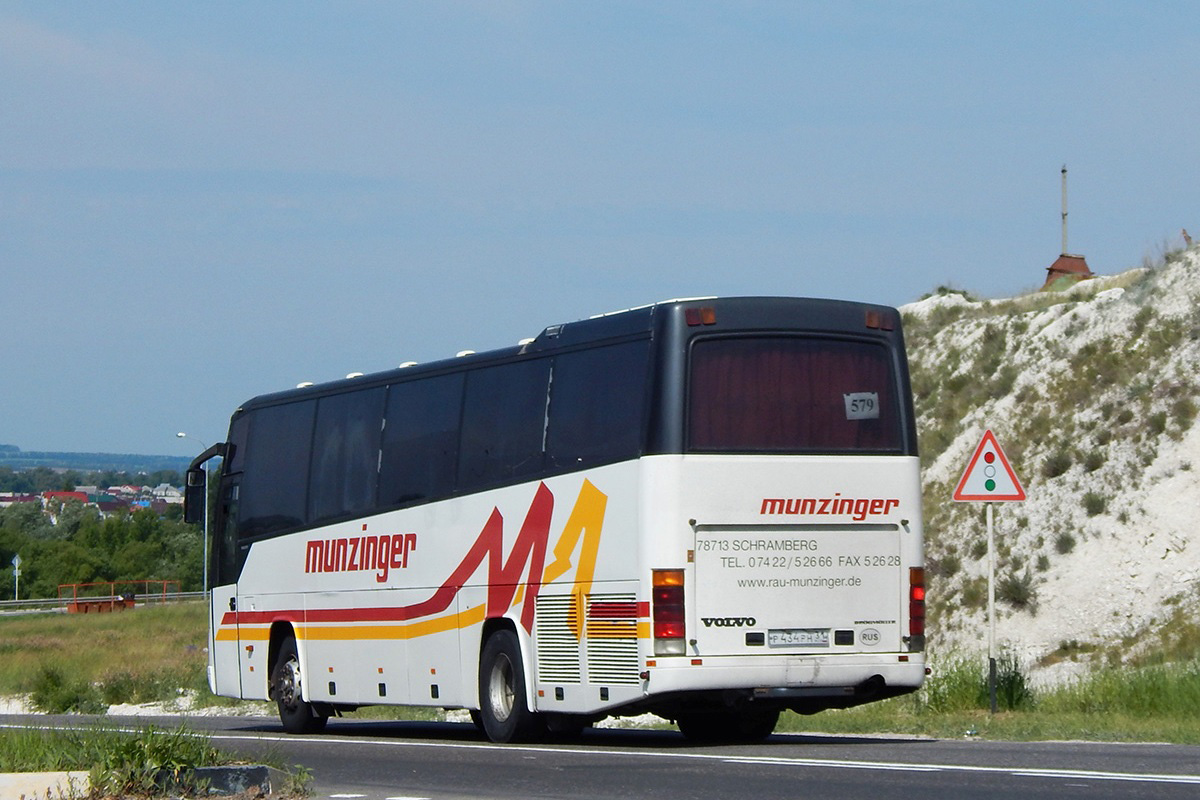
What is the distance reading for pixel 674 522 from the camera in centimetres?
1536

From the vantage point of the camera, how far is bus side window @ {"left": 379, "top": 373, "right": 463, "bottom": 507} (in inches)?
739

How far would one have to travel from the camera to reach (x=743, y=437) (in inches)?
620

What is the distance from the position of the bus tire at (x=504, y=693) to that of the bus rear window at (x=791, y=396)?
3329mm

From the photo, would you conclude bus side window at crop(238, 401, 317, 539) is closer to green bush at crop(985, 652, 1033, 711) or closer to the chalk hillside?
green bush at crop(985, 652, 1033, 711)

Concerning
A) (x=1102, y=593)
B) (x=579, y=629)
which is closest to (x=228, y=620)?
(x=579, y=629)

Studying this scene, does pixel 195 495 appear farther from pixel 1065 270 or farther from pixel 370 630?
pixel 1065 270

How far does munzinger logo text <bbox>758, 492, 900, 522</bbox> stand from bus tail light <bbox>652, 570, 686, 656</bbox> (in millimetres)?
1038

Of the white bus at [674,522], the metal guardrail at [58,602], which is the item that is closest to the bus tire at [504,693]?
the white bus at [674,522]

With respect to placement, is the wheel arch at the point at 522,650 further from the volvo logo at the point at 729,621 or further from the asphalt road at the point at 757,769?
the volvo logo at the point at 729,621

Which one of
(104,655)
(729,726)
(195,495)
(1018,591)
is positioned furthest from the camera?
(104,655)

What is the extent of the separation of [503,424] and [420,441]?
5.82ft

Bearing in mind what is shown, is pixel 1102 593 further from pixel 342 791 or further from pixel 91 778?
pixel 91 778

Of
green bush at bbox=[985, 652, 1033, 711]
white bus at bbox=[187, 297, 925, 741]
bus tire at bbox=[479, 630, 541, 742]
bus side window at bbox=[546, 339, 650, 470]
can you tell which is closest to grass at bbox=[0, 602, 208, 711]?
white bus at bbox=[187, 297, 925, 741]

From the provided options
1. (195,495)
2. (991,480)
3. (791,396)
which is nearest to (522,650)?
(791,396)
